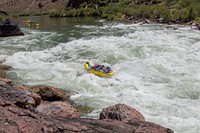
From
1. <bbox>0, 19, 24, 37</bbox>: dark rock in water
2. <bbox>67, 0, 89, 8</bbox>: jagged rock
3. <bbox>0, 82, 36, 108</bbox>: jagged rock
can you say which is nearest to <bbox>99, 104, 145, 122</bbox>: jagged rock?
<bbox>0, 82, 36, 108</bbox>: jagged rock

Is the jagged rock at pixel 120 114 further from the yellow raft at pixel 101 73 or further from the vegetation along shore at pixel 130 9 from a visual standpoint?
the vegetation along shore at pixel 130 9

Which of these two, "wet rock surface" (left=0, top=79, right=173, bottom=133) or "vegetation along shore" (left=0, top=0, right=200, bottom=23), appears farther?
"vegetation along shore" (left=0, top=0, right=200, bottom=23)

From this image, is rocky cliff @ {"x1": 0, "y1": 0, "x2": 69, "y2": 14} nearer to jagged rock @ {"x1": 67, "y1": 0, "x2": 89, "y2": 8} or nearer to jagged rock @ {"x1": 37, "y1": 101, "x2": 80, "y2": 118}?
jagged rock @ {"x1": 67, "y1": 0, "x2": 89, "y2": 8}

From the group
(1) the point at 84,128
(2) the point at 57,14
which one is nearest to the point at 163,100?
(1) the point at 84,128

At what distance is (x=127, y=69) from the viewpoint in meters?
16.0

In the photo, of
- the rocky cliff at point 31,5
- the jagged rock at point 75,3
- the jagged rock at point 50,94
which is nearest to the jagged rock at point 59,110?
the jagged rock at point 50,94

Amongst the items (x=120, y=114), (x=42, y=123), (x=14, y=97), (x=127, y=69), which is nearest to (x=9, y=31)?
(x=127, y=69)

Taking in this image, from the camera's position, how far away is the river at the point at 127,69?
1090cm

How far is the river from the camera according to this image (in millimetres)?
10905

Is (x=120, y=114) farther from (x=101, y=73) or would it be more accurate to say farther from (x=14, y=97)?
(x=101, y=73)

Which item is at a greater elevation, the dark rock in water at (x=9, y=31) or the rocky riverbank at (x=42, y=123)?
the rocky riverbank at (x=42, y=123)

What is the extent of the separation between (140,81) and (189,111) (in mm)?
4091

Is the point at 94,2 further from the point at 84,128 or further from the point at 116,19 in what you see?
the point at 84,128

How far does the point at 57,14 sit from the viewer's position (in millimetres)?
53312
